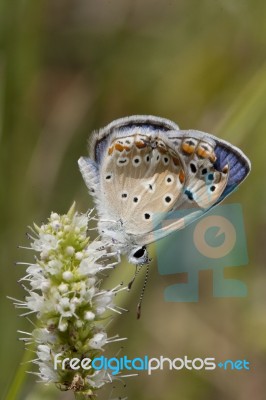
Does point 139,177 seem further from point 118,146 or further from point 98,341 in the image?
point 98,341

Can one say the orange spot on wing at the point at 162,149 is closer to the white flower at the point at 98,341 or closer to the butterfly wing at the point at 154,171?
the butterfly wing at the point at 154,171

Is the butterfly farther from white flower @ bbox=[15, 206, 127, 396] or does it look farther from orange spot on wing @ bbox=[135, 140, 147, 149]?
white flower @ bbox=[15, 206, 127, 396]

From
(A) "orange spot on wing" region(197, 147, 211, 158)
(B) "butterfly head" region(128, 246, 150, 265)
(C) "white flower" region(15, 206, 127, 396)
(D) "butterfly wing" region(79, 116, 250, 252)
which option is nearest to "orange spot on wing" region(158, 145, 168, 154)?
(D) "butterfly wing" region(79, 116, 250, 252)

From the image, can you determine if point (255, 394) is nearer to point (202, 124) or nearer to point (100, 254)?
point (202, 124)

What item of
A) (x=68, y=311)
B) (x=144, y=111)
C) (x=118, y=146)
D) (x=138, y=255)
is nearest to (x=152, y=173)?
(x=118, y=146)

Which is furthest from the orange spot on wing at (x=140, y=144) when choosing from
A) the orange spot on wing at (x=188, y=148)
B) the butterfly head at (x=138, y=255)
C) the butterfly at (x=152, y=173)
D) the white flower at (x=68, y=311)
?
the white flower at (x=68, y=311)
